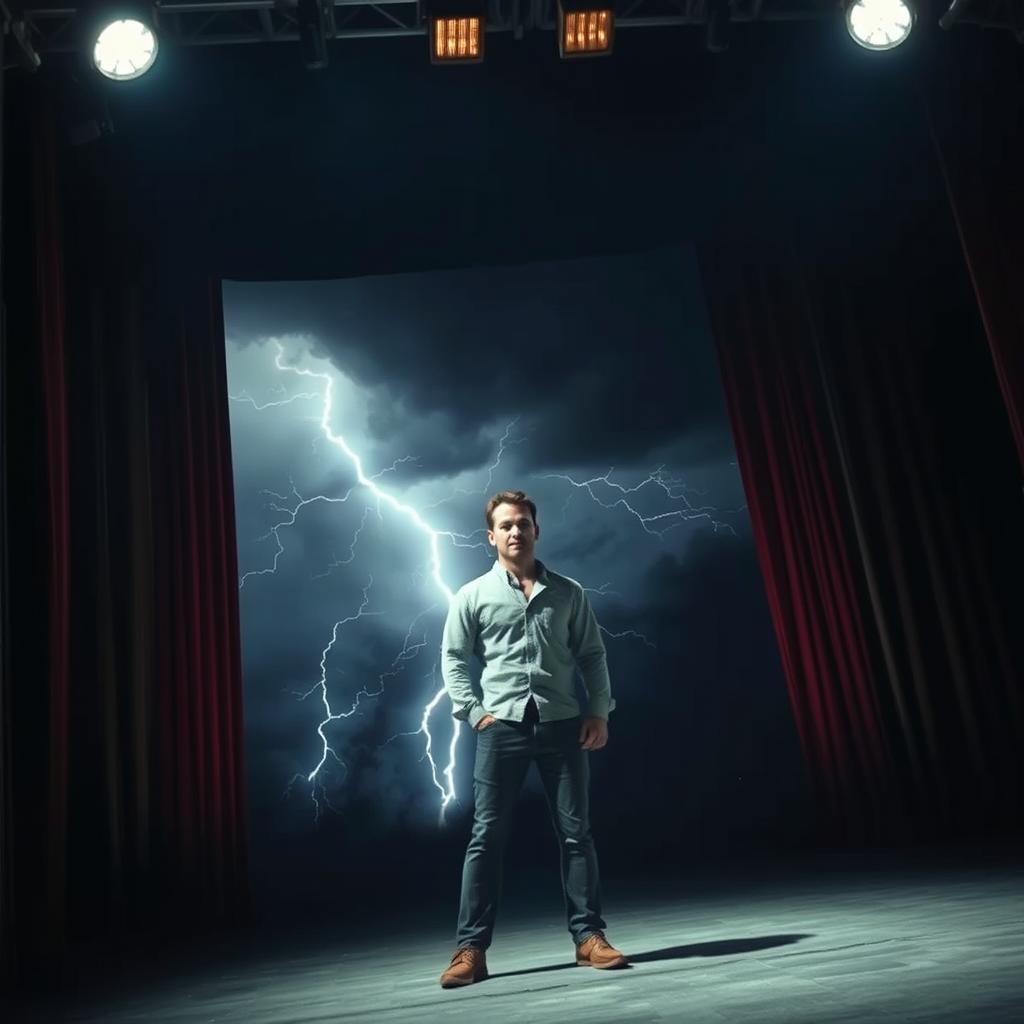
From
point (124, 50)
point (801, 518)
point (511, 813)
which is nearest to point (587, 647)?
point (511, 813)

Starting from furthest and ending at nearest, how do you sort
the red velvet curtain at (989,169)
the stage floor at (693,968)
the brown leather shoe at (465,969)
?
the red velvet curtain at (989,169) → the brown leather shoe at (465,969) → the stage floor at (693,968)

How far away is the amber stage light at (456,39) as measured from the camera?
3.19 metres

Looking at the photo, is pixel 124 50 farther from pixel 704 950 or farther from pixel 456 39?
pixel 704 950

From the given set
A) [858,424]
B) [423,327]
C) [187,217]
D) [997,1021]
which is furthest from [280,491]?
[997,1021]

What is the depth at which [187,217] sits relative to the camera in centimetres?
414

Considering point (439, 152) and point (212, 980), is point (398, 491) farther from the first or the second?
point (212, 980)

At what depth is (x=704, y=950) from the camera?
1.93 meters

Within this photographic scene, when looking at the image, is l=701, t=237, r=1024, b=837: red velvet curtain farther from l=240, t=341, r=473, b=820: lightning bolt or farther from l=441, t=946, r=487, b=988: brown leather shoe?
l=441, t=946, r=487, b=988: brown leather shoe

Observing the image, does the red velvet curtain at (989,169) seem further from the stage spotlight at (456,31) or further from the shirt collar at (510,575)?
the shirt collar at (510,575)

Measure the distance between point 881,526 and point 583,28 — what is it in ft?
8.00

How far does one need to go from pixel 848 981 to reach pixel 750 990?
0.15m

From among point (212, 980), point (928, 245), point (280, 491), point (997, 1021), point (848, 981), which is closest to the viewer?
point (997, 1021)

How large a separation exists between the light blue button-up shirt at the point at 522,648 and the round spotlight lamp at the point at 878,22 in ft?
7.54

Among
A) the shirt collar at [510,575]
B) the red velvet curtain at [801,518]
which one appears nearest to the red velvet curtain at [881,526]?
the red velvet curtain at [801,518]
